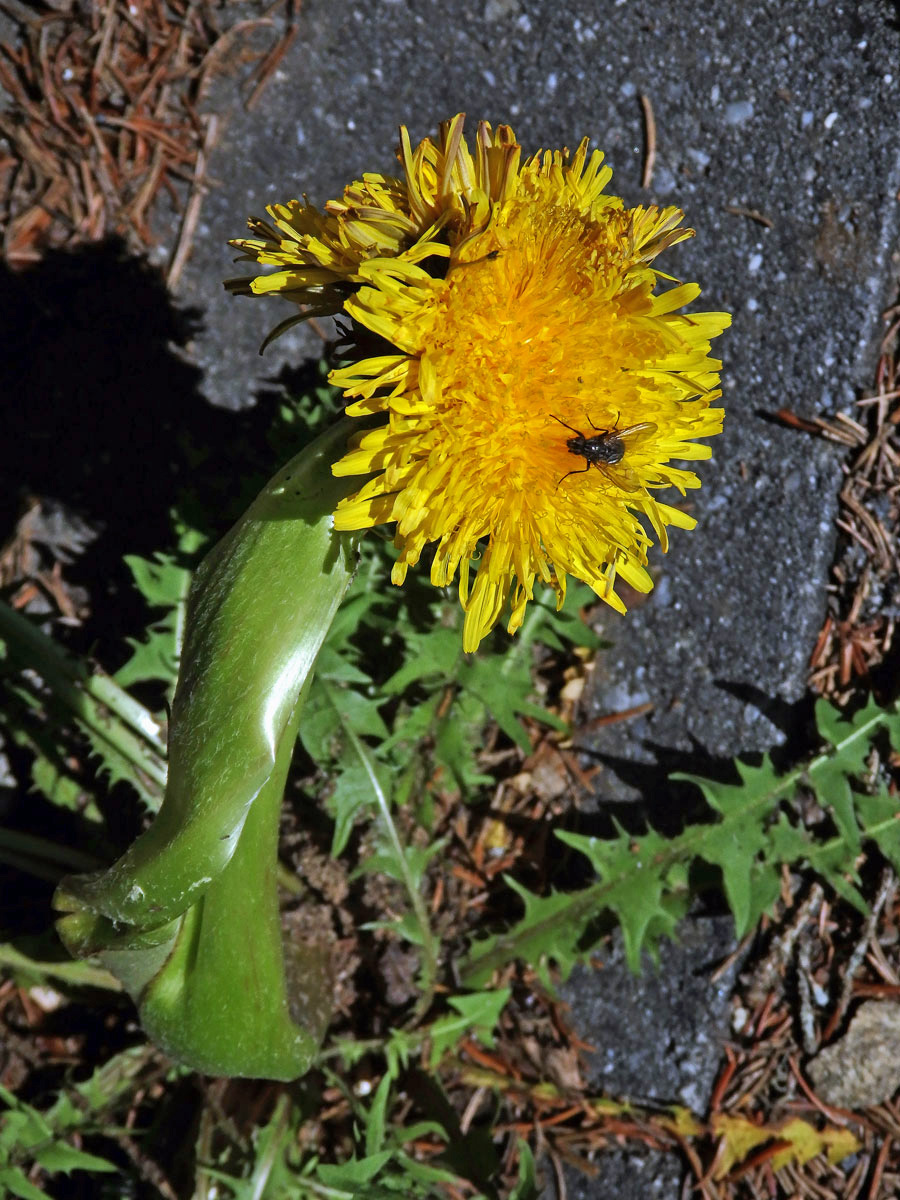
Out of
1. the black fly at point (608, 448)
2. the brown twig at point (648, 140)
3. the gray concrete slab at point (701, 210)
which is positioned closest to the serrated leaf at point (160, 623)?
the gray concrete slab at point (701, 210)

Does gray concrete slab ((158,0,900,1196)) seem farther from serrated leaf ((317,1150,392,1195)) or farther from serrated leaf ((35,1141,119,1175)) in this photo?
serrated leaf ((35,1141,119,1175))

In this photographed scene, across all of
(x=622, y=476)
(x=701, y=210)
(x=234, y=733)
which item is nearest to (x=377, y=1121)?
(x=234, y=733)

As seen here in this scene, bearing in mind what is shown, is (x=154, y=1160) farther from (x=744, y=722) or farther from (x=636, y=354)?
(x=636, y=354)

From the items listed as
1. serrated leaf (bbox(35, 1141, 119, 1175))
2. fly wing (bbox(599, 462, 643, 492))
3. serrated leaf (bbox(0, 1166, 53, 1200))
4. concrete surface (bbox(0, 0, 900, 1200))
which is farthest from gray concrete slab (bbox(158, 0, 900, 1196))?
serrated leaf (bbox(0, 1166, 53, 1200))

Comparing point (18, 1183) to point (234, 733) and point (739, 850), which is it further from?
point (739, 850)

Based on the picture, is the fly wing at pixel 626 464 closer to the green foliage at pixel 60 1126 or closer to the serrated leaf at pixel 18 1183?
the green foliage at pixel 60 1126
